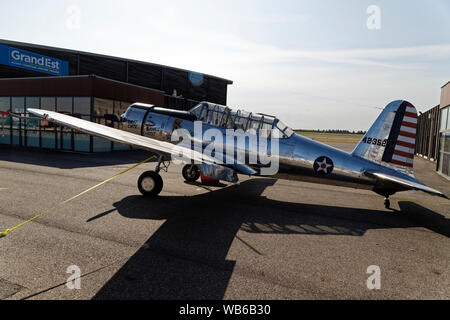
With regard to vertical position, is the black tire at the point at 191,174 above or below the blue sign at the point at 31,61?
below

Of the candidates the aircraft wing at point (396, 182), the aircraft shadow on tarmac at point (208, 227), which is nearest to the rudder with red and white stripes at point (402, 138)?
the aircraft wing at point (396, 182)

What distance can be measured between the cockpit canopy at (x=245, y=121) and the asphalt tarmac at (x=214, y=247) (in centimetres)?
235

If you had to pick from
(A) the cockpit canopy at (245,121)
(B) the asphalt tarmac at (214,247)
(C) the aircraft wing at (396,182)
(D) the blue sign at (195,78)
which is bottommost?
(B) the asphalt tarmac at (214,247)

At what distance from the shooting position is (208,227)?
6.32m

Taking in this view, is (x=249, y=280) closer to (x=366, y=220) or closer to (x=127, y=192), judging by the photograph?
(x=366, y=220)

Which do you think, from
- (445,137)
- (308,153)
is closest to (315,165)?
(308,153)

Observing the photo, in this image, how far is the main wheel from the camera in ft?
28.7

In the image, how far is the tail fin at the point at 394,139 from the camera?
26.9 feet

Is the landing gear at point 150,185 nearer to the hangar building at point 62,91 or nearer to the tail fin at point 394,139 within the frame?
the tail fin at point 394,139

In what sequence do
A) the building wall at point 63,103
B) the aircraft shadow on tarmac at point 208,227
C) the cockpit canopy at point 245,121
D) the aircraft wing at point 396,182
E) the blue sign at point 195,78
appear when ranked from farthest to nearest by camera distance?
the blue sign at point 195,78
the building wall at point 63,103
the cockpit canopy at point 245,121
the aircraft wing at point 396,182
the aircraft shadow on tarmac at point 208,227

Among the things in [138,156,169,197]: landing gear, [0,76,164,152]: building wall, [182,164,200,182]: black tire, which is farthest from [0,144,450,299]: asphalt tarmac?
[0,76,164,152]: building wall

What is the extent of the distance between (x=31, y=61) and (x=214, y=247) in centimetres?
3079

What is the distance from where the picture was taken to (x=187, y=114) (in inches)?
385
